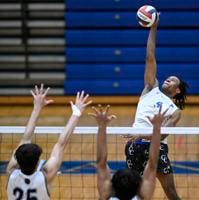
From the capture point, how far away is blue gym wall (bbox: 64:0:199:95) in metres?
14.7

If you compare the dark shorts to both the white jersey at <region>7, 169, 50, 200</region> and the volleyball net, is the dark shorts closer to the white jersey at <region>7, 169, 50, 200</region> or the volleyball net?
the volleyball net

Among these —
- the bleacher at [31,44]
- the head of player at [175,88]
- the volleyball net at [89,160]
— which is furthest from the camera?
the bleacher at [31,44]

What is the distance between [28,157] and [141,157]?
8.16 ft

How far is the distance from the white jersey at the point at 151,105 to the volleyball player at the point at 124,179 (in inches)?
78.5

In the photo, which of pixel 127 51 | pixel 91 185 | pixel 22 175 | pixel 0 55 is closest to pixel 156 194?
pixel 91 185

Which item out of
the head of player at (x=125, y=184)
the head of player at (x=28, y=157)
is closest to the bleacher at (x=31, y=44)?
the head of player at (x=28, y=157)

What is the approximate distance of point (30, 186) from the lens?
4602 mm

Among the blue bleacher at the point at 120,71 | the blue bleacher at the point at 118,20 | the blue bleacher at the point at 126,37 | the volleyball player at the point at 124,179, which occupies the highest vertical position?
the blue bleacher at the point at 118,20

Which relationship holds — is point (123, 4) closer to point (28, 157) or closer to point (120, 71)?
point (120, 71)

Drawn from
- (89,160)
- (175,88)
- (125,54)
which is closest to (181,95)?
(175,88)

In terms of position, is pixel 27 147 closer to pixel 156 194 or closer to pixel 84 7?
pixel 156 194

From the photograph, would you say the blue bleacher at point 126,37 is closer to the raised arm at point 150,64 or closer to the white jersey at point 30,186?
the raised arm at point 150,64

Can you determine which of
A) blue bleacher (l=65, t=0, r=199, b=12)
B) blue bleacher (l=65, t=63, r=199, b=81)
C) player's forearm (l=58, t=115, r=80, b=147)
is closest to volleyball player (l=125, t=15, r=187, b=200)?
player's forearm (l=58, t=115, r=80, b=147)

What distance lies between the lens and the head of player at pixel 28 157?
4.52 meters
